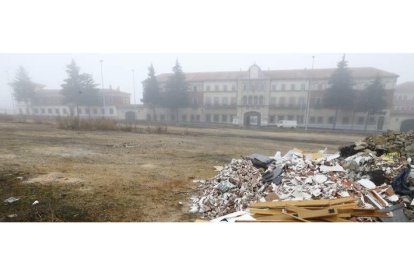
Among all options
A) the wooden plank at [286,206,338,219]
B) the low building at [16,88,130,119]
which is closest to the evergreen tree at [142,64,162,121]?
the low building at [16,88,130,119]

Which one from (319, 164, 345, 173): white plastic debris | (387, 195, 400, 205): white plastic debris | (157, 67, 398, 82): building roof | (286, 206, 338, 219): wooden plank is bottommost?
(286, 206, 338, 219): wooden plank

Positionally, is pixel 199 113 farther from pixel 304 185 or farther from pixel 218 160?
pixel 304 185

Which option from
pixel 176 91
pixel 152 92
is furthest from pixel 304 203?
pixel 152 92

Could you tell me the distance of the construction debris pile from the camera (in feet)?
13.5

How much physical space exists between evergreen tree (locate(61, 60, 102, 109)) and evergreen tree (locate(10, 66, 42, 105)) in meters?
6.52

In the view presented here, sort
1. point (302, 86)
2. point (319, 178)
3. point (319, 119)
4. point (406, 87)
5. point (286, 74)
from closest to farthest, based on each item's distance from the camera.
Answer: point (319, 178) → point (406, 87) → point (319, 119) → point (302, 86) → point (286, 74)

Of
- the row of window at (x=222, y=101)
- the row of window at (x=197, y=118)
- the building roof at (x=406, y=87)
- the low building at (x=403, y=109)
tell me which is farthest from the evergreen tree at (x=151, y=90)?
the building roof at (x=406, y=87)

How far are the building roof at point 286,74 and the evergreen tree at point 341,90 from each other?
3.27 feet

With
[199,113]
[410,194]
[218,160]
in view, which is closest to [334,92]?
[199,113]

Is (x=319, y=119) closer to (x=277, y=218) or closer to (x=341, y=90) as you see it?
(x=341, y=90)

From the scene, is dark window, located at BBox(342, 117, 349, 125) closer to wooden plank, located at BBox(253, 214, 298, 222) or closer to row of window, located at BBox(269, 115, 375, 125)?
row of window, located at BBox(269, 115, 375, 125)

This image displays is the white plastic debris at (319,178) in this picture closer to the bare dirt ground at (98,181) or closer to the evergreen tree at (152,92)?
the bare dirt ground at (98,181)

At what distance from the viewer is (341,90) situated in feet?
87.4

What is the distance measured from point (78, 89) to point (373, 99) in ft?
126
